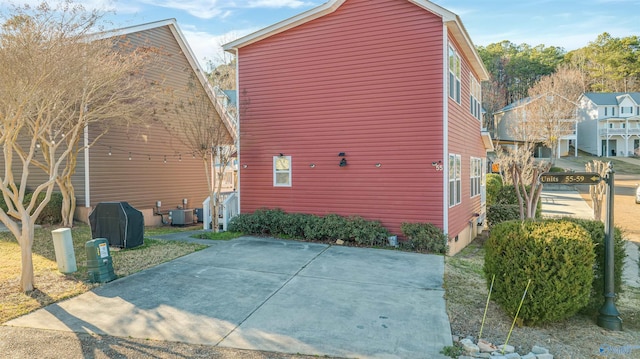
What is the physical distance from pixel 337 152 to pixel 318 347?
6.98m

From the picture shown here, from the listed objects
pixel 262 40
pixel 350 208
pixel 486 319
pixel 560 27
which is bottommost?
pixel 486 319

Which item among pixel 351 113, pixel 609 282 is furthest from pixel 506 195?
pixel 609 282

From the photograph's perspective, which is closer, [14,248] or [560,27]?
[14,248]

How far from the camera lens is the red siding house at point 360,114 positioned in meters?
9.90

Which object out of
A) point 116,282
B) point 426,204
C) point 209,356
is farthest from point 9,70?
point 426,204

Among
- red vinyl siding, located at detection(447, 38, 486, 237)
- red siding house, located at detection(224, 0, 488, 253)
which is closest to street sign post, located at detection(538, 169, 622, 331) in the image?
red siding house, located at detection(224, 0, 488, 253)

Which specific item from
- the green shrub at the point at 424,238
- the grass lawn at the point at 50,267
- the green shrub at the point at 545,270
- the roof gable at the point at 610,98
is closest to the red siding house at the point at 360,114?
the green shrub at the point at 424,238

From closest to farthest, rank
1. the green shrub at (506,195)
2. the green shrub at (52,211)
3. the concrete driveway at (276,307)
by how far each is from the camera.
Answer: the concrete driveway at (276,307)
the green shrub at (52,211)
the green shrub at (506,195)

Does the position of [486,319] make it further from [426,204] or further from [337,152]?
[337,152]

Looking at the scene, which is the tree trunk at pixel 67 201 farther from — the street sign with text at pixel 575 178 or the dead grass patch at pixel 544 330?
the street sign with text at pixel 575 178

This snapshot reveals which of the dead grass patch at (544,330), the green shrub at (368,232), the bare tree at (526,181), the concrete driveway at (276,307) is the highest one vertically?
the bare tree at (526,181)

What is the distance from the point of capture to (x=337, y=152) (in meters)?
10.9

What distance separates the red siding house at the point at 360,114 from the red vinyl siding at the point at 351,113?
1.1 inches

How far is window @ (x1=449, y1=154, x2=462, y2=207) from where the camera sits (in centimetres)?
1049
